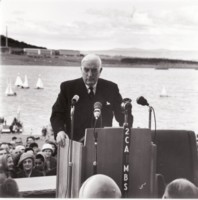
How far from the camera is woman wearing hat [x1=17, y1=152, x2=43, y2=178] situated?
14.5 ft

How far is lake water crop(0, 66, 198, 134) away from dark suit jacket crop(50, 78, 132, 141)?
46 centimetres

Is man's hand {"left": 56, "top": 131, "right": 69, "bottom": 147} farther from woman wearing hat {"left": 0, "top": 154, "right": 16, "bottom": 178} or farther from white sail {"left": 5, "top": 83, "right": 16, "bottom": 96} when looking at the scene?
white sail {"left": 5, "top": 83, "right": 16, "bottom": 96}

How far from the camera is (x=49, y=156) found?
4770 mm

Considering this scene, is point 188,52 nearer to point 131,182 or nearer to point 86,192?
point 131,182

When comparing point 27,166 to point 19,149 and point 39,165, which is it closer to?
point 39,165

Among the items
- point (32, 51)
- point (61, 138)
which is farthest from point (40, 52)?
point (61, 138)

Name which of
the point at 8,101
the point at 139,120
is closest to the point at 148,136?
the point at 139,120

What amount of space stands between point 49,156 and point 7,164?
59 centimetres

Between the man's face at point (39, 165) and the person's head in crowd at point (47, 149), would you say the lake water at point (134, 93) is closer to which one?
the person's head in crowd at point (47, 149)

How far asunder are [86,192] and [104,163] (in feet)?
2.33

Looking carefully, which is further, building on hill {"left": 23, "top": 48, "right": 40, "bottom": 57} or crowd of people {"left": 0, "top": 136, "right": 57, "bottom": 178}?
building on hill {"left": 23, "top": 48, "right": 40, "bottom": 57}

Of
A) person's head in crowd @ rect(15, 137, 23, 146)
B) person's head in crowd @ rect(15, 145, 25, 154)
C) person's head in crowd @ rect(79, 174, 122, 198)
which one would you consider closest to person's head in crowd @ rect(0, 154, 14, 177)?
person's head in crowd @ rect(15, 145, 25, 154)

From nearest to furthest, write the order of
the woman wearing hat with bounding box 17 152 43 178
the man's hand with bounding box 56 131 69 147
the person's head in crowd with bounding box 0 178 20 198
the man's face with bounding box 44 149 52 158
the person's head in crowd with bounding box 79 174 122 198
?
1. the person's head in crowd with bounding box 79 174 122 198
2. the person's head in crowd with bounding box 0 178 20 198
3. the man's hand with bounding box 56 131 69 147
4. the woman wearing hat with bounding box 17 152 43 178
5. the man's face with bounding box 44 149 52 158

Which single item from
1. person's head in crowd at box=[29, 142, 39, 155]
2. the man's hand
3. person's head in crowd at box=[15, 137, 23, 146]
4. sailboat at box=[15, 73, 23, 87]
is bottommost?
person's head in crowd at box=[29, 142, 39, 155]
